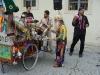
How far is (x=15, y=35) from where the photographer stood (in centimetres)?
1001

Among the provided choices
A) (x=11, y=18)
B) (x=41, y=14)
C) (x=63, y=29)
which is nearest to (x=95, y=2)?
(x=41, y=14)

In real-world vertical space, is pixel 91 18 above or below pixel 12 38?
below

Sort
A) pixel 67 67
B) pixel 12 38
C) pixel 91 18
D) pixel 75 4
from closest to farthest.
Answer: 1. pixel 12 38
2. pixel 67 67
3. pixel 91 18
4. pixel 75 4

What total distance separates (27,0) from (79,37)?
510 centimetres

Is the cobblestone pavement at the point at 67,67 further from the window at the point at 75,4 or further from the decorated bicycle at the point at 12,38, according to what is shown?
the window at the point at 75,4

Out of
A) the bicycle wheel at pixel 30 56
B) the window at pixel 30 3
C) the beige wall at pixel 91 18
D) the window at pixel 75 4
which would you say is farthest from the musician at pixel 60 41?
the window at pixel 30 3

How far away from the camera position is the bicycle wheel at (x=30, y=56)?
406 inches

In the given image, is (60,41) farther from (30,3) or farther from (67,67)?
(30,3)

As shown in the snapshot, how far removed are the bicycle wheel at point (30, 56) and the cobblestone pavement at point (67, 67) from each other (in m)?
0.16

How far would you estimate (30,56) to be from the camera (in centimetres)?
1058

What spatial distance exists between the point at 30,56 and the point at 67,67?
124cm

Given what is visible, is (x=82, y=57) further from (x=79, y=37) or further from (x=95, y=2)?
(x=95, y=2)

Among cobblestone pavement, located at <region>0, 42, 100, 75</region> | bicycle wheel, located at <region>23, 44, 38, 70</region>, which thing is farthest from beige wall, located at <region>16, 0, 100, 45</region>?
bicycle wheel, located at <region>23, 44, 38, 70</region>

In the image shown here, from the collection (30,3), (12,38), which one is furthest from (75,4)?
(12,38)
